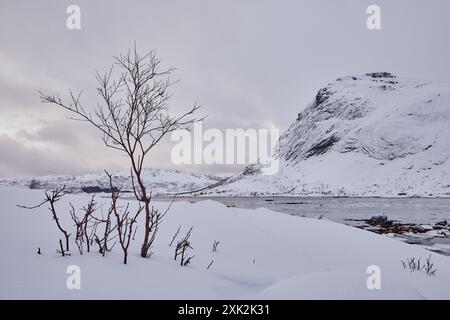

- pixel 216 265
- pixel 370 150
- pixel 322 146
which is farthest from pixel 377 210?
pixel 322 146

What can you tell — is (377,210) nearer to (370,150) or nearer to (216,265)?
(216,265)

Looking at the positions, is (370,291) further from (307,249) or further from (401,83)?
(401,83)

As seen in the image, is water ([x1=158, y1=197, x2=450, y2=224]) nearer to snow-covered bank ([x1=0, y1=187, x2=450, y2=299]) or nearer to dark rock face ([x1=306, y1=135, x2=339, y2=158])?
snow-covered bank ([x1=0, y1=187, x2=450, y2=299])

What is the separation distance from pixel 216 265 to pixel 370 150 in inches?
4891

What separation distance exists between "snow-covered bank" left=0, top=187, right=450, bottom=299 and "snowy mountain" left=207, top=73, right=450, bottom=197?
84121 millimetres

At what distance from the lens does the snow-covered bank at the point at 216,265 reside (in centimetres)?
326

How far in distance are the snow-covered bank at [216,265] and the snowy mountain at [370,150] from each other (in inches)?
3312

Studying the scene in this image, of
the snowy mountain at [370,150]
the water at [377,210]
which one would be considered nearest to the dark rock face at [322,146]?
the snowy mountain at [370,150]

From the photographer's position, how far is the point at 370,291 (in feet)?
10.3

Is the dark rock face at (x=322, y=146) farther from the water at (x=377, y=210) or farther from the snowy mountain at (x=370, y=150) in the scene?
the water at (x=377, y=210)

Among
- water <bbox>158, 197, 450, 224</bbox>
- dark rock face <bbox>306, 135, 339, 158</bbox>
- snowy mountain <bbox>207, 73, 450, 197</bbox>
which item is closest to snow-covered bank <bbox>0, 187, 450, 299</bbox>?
water <bbox>158, 197, 450, 224</bbox>

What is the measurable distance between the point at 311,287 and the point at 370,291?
1.93 ft
